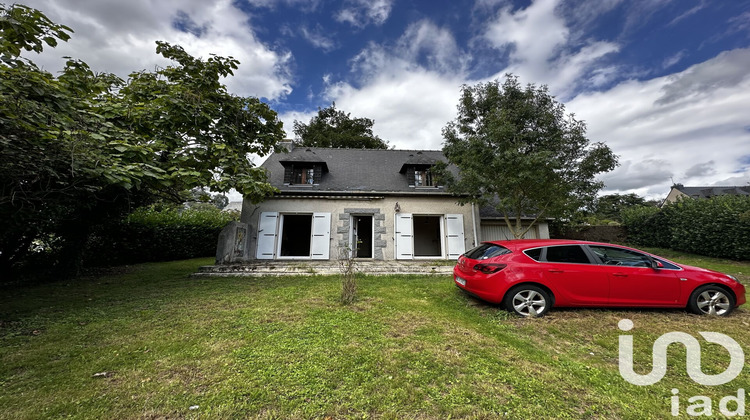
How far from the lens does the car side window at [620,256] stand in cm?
430

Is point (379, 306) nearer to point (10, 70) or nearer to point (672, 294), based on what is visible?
point (672, 294)

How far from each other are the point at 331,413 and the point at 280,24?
11164 millimetres

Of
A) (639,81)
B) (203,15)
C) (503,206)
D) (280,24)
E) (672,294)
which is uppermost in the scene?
(280,24)

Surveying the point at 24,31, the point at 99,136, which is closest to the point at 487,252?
the point at 99,136

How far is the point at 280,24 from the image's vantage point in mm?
8898

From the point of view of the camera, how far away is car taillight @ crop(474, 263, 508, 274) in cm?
422

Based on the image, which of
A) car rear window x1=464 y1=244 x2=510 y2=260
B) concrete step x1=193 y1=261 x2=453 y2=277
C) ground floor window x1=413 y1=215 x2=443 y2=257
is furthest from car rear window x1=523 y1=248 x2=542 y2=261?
ground floor window x1=413 y1=215 x2=443 y2=257

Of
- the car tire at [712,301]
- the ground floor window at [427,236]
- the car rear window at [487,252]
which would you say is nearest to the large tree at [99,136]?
the car rear window at [487,252]

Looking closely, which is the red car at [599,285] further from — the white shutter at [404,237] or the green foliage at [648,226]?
the green foliage at [648,226]

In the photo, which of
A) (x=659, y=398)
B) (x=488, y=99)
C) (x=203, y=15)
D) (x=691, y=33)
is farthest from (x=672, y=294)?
(x=203, y=15)

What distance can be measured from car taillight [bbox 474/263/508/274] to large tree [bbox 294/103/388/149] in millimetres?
17884

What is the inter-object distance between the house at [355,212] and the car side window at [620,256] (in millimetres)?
5811

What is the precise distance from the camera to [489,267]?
169 inches

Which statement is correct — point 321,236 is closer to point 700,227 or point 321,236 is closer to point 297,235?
point 297,235
